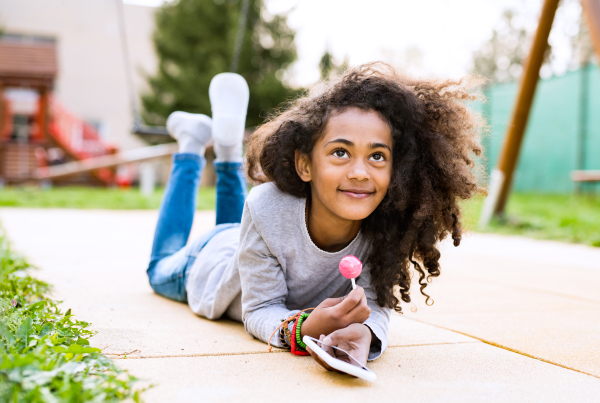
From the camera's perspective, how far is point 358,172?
1618 mm

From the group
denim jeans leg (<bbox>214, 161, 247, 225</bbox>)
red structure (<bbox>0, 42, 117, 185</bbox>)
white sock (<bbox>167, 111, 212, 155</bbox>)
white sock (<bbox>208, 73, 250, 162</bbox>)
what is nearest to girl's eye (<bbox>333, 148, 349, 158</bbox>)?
white sock (<bbox>208, 73, 250, 162</bbox>)

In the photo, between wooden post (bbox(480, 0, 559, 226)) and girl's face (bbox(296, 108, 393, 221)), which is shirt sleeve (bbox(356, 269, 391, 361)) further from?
wooden post (bbox(480, 0, 559, 226))

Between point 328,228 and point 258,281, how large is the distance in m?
0.29

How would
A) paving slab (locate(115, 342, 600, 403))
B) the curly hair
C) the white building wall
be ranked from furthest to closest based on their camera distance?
the white building wall, the curly hair, paving slab (locate(115, 342, 600, 403))

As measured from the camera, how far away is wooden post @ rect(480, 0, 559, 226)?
5145 mm

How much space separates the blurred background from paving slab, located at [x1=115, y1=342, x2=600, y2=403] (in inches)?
147

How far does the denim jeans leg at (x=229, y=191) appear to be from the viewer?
8.93 feet

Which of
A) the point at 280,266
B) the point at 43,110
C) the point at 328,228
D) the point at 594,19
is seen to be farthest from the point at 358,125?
the point at 43,110

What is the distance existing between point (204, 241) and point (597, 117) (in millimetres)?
9961

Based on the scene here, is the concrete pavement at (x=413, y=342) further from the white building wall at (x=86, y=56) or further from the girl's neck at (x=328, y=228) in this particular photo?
the white building wall at (x=86, y=56)

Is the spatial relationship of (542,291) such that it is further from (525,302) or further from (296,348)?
(296,348)

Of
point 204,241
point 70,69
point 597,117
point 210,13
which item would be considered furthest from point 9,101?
point 204,241

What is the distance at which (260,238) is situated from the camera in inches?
69.7

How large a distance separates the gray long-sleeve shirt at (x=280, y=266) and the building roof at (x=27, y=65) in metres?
15.3
